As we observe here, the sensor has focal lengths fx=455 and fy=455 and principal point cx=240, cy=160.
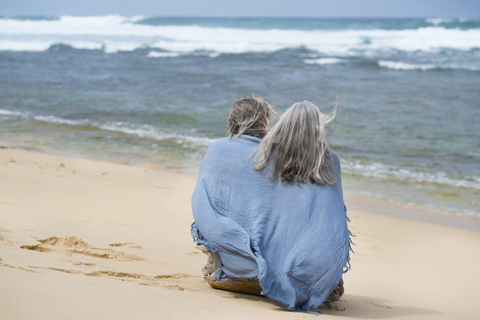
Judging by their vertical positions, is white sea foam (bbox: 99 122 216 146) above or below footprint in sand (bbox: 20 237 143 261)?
above

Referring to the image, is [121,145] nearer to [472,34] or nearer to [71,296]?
[71,296]

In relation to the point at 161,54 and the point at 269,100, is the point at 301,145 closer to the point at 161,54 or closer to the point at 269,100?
the point at 269,100

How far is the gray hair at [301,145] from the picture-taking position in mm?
2582

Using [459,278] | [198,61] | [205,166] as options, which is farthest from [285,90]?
[205,166]

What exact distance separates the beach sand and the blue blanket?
0.17 metres

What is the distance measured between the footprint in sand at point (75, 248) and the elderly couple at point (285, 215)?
3.19 feet

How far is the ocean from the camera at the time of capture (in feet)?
28.2

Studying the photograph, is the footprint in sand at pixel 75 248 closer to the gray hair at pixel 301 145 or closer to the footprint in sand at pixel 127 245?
the footprint in sand at pixel 127 245

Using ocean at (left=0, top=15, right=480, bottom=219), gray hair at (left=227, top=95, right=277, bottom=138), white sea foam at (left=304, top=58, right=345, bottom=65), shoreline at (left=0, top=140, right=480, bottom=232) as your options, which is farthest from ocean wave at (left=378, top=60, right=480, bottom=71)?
gray hair at (left=227, top=95, right=277, bottom=138)

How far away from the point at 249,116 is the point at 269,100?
1292 centimetres

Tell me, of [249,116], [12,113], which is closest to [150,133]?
[12,113]

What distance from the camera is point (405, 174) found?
8.23m

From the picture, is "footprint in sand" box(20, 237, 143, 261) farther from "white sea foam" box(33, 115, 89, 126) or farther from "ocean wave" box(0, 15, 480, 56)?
"ocean wave" box(0, 15, 480, 56)

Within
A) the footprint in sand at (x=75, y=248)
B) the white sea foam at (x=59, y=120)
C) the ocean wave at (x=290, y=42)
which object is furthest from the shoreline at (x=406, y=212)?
the ocean wave at (x=290, y=42)
